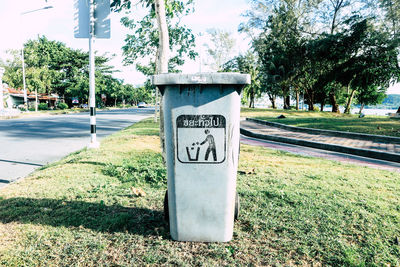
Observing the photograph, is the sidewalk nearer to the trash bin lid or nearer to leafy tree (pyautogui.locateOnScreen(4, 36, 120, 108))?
the trash bin lid

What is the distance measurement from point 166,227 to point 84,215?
1.02m

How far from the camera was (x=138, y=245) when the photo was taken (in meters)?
2.64

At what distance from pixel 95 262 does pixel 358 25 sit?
26.6 m

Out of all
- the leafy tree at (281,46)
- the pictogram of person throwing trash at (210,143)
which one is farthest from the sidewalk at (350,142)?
the leafy tree at (281,46)

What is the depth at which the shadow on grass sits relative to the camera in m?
2.99

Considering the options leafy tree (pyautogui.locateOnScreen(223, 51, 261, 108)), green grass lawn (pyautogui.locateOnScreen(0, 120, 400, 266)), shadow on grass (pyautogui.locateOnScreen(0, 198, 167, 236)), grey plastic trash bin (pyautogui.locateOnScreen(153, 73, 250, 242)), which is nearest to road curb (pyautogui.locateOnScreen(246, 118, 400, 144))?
green grass lawn (pyautogui.locateOnScreen(0, 120, 400, 266))

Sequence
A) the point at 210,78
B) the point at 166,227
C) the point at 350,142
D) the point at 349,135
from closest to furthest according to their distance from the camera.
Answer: the point at 210,78, the point at 166,227, the point at 350,142, the point at 349,135

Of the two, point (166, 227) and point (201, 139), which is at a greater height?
point (201, 139)

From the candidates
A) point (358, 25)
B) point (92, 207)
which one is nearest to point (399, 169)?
point (92, 207)

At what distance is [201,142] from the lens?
2.57 metres

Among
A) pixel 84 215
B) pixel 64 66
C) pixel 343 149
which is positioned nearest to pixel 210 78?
pixel 84 215

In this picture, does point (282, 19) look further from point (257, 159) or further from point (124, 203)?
point (124, 203)

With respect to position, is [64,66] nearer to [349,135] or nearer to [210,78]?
[349,135]

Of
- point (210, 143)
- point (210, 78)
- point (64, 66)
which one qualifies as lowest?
point (210, 143)
